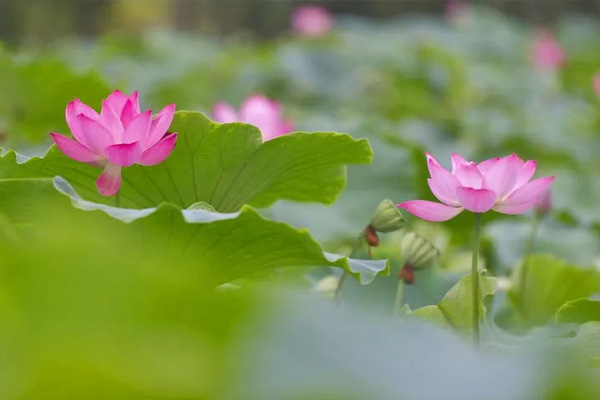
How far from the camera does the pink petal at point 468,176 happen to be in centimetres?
87

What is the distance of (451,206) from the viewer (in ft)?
2.96

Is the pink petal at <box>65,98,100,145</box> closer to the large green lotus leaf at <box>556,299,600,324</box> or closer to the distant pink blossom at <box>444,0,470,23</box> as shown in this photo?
the large green lotus leaf at <box>556,299,600,324</box>

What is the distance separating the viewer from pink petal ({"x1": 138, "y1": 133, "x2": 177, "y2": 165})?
2.78ft

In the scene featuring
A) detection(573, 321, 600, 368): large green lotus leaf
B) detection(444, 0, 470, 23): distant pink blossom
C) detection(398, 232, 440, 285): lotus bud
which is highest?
detection(444, 0, 470, 23): distant pink blossom

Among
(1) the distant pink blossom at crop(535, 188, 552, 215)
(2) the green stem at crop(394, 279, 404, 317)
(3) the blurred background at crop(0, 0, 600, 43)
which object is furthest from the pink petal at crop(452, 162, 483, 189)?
(3) the blurred background at crop(0, 0, 600, 43)

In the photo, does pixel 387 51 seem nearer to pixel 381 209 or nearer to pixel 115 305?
pixel 381 209

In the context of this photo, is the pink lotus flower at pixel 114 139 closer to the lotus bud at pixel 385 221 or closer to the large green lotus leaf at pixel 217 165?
the large green lotus leaf at pixel 217 165

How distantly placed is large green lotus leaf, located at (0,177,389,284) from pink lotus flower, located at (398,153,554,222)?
6 cm

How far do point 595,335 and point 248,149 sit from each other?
302mm

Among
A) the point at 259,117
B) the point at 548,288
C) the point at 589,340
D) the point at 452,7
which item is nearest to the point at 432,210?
the point at 589,340

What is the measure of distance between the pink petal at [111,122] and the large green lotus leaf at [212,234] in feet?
0.23

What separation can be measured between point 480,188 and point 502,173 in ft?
0.06

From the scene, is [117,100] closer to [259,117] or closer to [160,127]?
[160,127]

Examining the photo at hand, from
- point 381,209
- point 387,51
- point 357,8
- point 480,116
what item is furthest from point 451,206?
point 357,8
